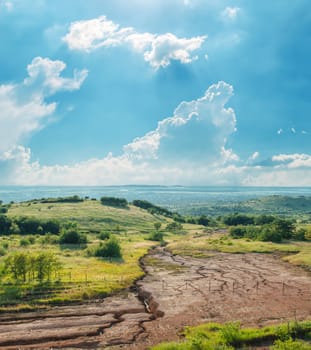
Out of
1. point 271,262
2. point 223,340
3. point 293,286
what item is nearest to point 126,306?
point 223,340

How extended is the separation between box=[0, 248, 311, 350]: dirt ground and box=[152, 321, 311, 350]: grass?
10.2ft

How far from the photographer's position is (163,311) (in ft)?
148

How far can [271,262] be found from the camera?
3342 inches

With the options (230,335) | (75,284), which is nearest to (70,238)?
(75,284)

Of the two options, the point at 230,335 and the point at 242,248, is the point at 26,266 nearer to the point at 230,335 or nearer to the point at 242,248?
the point at 230,335

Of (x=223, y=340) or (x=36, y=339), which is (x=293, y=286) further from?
(x=36, y=339)

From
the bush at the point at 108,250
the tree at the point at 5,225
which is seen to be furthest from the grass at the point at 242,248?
the tree at the point at 5,225

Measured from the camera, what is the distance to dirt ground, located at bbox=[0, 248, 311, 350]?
3606cm

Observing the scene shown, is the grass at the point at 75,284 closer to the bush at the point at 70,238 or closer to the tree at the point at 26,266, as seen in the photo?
the tree at the point at 26,266

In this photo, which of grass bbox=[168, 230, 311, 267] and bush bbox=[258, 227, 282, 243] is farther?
bush bbox=[258, 227, 282, 243]

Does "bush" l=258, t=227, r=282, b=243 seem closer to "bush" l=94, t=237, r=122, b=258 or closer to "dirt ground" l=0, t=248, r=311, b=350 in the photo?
"dirt ground" l=0, t=248, r=311, b=350

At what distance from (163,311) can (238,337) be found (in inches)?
543

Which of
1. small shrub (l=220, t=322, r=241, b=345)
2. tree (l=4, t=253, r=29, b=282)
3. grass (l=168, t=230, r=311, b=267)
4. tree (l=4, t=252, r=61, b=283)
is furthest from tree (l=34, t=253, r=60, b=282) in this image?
grass (l=168, t=230, r=311, b=267)

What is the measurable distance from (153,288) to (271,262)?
39.7 m
